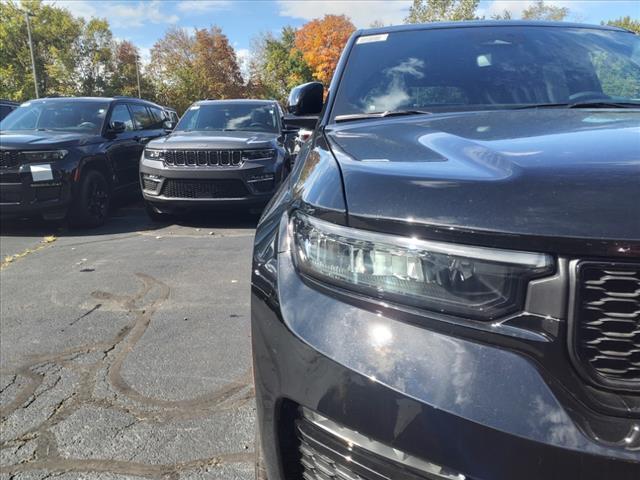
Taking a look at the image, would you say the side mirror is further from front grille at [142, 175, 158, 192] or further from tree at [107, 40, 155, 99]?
tree at [107, 40, 155, 99]

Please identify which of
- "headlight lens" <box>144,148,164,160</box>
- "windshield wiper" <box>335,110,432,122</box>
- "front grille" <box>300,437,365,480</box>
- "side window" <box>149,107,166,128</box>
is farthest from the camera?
"side window" <box>149,107,166,128</box>

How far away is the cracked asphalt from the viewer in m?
2.32

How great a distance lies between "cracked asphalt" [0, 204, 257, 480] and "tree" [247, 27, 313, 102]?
52.9 meters

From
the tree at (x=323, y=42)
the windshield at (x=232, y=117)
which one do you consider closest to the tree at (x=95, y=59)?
the tree at (x=323, y=42)

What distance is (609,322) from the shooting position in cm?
103

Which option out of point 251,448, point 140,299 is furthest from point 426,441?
point 140,299

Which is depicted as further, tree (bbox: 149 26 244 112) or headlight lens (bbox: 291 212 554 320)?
tree (bbox: 149 26 244 112)

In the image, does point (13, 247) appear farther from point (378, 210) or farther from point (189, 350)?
point (378, 210)

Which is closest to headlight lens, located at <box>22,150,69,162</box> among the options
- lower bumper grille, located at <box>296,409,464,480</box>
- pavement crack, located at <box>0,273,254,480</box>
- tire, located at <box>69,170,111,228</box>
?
tire, located at <box>69,170,111,228</box>

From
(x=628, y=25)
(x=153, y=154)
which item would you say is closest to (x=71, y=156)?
(x=153, y=154)

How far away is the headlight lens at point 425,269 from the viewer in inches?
43.3

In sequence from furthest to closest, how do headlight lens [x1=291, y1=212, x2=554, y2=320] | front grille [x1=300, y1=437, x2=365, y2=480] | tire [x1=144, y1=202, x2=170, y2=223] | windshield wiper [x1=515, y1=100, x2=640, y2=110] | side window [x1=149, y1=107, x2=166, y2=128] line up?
side window [x1=149, y1=107, x2=166, y2=128] < tire [x1=144, y1=202, x2=170, y2=223] < windshield wiper [x1=515, y1=100, x2=640, y2=110] < front grille [x1=300, y1=437, x2=365, y2=480] < headlight lens [x1=291, y1=212, x2=554, y2=320]

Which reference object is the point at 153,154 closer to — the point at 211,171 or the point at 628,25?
the point at 211,171

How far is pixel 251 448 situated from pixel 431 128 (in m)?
1.56
